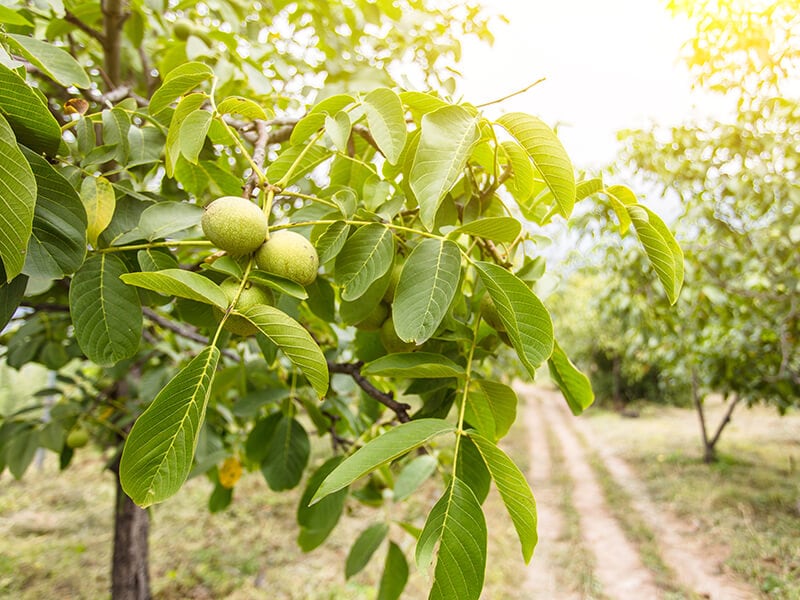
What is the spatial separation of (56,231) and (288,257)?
0.33 m

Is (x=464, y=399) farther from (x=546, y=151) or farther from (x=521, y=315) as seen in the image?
(x=546, y=151)

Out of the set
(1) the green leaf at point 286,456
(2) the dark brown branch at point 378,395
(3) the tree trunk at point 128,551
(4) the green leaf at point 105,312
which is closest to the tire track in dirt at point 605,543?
(3) the tree trunk at point 128,551

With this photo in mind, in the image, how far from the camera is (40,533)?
4.80 m

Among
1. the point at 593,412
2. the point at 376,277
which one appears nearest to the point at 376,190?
the point at 376,277

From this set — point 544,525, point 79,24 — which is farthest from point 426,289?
point 544,525

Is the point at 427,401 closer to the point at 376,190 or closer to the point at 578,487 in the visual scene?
the point at 376,190

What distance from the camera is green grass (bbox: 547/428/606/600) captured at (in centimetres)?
427

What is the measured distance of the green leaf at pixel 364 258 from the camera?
2.58 ft

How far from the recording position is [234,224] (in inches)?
27.1

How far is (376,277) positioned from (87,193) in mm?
483

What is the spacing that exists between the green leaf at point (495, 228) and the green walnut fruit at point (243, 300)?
31 cm

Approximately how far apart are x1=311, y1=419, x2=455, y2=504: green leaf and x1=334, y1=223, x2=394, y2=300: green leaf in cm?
22

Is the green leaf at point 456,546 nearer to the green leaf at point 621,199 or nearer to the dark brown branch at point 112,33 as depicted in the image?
the green leaf at point 621,199

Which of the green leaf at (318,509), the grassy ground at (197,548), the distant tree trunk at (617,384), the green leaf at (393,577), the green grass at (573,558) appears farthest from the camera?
the distant tree trunk at (617,384)
